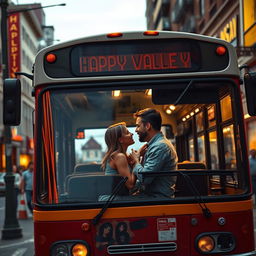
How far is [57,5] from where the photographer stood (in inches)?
597

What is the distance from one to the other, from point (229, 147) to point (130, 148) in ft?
3.62

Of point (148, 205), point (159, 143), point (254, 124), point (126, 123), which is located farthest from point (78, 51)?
point (254, 124)

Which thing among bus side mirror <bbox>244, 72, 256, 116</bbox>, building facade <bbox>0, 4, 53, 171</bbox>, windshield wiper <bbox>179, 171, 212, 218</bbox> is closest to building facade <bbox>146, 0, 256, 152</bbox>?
bus side mirror <bbox>244, 72, 256, 116</bbox>

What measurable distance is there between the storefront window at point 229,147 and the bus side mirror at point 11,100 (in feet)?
6.59

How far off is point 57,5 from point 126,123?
10950mm

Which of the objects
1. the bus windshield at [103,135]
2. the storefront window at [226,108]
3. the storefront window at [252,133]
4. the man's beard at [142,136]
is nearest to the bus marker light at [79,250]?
the bus windshield at [103,135]

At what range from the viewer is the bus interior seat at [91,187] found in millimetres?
4688

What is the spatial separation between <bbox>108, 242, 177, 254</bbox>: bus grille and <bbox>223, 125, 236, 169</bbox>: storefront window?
0.96 m

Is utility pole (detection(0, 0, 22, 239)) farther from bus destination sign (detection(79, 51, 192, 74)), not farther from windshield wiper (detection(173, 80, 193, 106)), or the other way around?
windshield wiper (detection(173, 80, 193, 106))

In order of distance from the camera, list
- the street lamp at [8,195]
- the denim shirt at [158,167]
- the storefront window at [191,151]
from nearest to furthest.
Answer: the denim shirt at [158,167] → the storefront window at [191,151] → the street lamp at [8,195]

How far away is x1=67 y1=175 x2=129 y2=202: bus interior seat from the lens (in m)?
4.69

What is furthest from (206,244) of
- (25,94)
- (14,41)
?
(25,94)

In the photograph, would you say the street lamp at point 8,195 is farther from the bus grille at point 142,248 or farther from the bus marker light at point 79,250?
the bus grille at point 142,248

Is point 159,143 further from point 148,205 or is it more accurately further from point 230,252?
point 230,252
